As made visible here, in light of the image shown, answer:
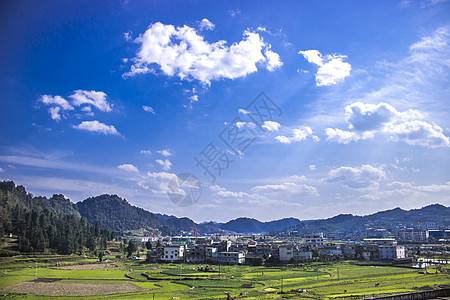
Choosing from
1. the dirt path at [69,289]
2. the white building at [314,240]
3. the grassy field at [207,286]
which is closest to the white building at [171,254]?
the grassy field at [207,286]

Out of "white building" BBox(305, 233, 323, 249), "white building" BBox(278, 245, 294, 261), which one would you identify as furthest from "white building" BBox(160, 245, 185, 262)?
"white building" BBox(305, 233, 323, 249)

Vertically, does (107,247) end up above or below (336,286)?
below

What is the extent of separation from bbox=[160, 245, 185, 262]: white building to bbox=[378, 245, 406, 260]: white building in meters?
33.9

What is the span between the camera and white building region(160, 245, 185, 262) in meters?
55.5

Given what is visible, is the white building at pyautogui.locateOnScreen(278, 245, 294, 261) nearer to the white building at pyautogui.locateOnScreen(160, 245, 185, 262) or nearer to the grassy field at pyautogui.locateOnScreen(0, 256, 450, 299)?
the grassy field at pyautogui.locateOnScreen(0, 256, 450, 299)

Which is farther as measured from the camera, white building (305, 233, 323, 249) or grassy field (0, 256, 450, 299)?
white building (305, 233, 323, 249)

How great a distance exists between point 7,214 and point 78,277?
39403mm

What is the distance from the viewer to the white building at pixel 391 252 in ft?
171

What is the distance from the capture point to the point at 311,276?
34.5 m

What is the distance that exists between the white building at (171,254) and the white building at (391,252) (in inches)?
1333

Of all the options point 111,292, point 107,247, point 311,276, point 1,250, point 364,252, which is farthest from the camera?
point 107,247

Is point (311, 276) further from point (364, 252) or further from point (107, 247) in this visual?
point (107, 247)

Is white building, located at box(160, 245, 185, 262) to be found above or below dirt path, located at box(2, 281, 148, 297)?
below

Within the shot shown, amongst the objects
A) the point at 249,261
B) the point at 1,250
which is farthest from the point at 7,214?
the point at 249,261
